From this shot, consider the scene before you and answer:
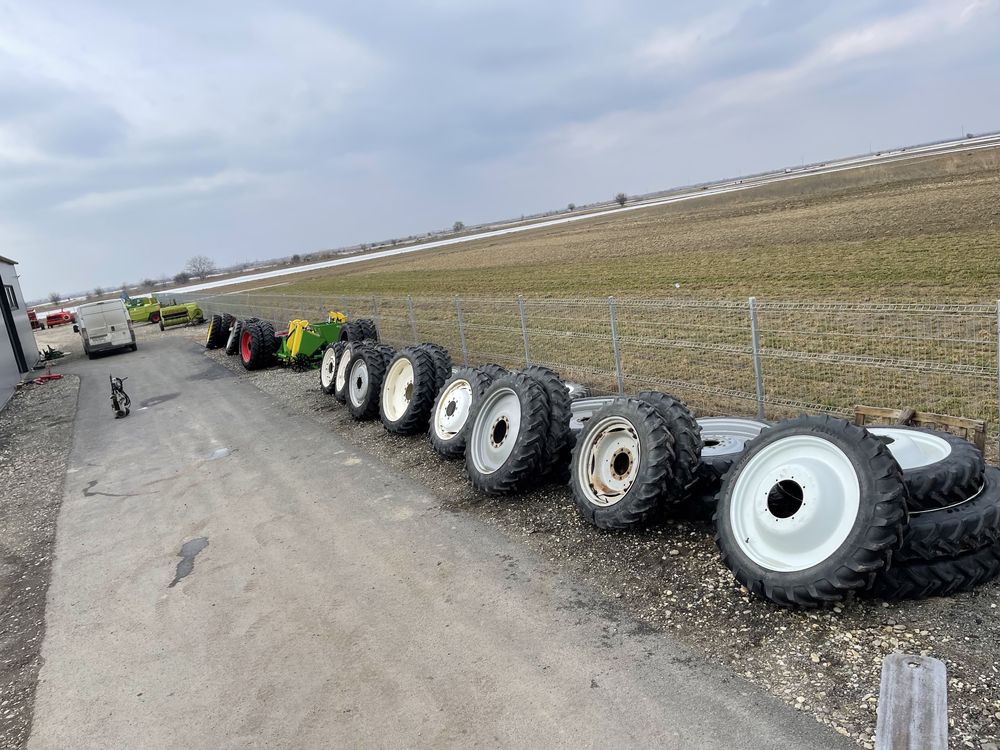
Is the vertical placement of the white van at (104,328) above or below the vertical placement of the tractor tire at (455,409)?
above

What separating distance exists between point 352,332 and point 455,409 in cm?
725

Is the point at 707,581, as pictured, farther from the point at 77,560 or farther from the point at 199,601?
the point at 77,560

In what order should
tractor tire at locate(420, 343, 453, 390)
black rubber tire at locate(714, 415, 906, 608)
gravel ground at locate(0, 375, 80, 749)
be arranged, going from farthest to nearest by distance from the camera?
tractor tire at locate(420, 343, 453, 390) < gravel ground at locate(0, 375, 80, 749) < black rubber tire at locate(714, 415, 906, 608)

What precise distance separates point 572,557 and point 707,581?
1.09 metres

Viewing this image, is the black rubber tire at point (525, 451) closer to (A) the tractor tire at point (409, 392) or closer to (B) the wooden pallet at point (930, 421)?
(A) the tractor tire at point (409, 392)

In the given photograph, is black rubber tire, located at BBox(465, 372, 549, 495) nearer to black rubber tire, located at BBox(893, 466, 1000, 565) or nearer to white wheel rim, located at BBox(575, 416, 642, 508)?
white wheel rim, located at BBox(575, 416, 642, 508)

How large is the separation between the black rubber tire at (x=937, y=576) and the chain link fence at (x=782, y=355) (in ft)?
6.09

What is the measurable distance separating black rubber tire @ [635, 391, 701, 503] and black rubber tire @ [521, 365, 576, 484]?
47.4 inches

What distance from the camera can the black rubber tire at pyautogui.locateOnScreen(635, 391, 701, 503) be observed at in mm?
5039

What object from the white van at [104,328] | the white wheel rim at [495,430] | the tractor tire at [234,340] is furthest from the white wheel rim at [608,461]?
the white van at [104,328]

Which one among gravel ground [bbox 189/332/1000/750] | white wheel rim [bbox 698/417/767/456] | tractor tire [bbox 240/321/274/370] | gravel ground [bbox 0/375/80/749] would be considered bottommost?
gravel ground [bbox 189/332/1000/750]

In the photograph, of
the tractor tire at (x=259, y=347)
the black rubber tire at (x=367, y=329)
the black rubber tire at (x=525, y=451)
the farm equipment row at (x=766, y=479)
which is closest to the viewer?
the farm equipment row at (x=766, y=479)

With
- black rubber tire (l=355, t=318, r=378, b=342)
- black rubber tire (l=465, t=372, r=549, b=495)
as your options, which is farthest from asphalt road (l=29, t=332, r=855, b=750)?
black rubber tire (l=355, t=318, r=378, b=342)

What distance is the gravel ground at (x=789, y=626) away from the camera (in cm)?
314
